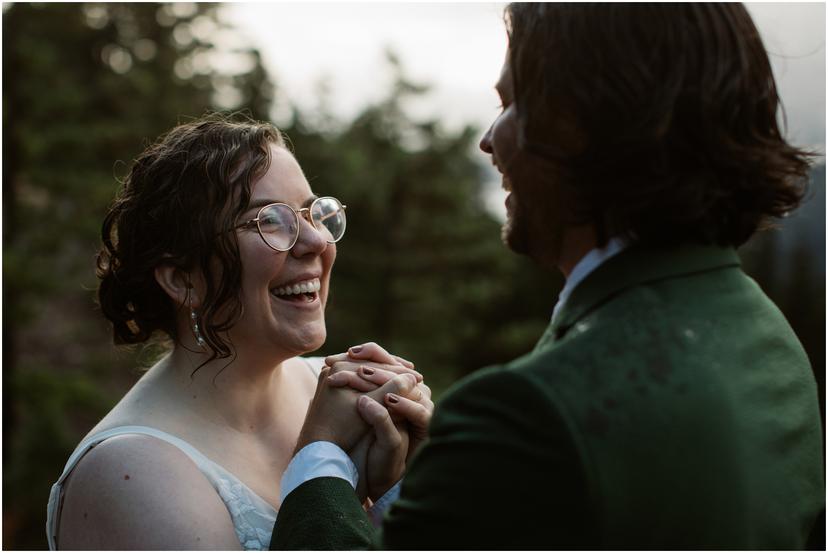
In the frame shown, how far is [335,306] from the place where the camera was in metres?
15.1

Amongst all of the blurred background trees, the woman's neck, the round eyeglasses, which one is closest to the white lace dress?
the woman's neck

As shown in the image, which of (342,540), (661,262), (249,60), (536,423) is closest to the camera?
(536,423)

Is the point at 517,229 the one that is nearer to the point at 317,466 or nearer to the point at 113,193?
the point at 317,466

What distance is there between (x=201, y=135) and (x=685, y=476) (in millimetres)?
1946

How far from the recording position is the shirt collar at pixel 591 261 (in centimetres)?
170

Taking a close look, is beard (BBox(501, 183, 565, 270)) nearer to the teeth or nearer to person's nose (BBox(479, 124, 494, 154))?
person's nose (BBox(479, 124, 494, 154))

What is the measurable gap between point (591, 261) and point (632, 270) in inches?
4.5

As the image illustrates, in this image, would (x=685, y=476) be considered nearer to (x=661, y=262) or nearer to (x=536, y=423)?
(x=536, y=423)

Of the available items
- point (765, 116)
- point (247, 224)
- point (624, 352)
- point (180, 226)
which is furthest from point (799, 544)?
point (180, 226)

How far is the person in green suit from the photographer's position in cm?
141

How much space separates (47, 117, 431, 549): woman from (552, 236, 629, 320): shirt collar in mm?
965

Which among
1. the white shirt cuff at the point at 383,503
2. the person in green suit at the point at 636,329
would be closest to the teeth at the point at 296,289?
the white shirt cuff at the point at 383,503

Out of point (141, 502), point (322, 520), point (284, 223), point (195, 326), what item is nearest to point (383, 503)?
point (322, 520)

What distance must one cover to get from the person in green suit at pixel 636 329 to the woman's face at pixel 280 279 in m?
0.91
